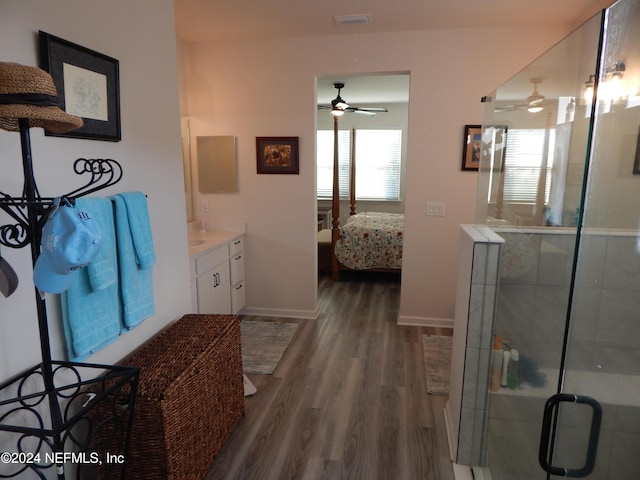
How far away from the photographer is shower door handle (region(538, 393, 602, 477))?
116 cm

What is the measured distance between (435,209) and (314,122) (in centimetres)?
135

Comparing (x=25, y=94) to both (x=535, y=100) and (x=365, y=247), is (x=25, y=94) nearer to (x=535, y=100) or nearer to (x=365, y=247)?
(x=535, y=100)

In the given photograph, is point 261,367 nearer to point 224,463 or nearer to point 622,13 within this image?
point 224,463

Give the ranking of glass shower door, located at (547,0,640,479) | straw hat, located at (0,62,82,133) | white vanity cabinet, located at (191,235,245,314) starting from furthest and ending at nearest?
white vanity cabinet, located at (191,235,245,314) < glass shower door, located at (547,0,640,479) < straw hat, located at (0,62,82,133)

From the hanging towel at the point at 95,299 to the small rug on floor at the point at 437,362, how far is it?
80.2 inches

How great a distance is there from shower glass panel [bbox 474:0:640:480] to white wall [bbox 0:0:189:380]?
169 centimetres

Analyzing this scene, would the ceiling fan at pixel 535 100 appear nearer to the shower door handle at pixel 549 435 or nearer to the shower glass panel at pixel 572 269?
the shower glass panel at pixel 572 269

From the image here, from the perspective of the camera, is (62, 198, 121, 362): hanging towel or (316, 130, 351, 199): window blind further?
(316, 130, 351, 199): window blind

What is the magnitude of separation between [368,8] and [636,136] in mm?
2063

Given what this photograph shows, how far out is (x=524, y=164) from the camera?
1.80 metres

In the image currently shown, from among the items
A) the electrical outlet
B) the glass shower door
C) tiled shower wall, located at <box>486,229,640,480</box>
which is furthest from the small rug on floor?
the glass shower door

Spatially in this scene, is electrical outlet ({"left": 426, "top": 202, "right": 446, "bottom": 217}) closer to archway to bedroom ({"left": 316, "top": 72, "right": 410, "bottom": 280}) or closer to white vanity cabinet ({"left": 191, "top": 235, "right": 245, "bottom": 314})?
white vanity cabinet ({"left": 191, "top": 235, "right": 245, "bottom": 314})

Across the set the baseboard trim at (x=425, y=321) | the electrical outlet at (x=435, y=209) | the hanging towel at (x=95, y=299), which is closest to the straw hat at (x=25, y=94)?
the hanging towel at (x=95, y=299)

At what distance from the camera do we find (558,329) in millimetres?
1438
